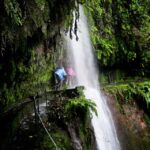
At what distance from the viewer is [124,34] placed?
14344mm

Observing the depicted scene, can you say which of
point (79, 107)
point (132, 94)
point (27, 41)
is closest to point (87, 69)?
point (132, 94)

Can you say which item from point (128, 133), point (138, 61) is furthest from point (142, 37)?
point (128, 133)

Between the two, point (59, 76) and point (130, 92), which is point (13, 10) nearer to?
point (59, 76)

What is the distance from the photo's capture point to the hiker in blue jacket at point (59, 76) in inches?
460

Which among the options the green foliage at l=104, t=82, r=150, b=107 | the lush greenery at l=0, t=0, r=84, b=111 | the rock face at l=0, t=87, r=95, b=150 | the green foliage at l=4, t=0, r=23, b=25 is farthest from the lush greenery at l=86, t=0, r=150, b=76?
the green foliage at l=4, t=0, r=23, b=25

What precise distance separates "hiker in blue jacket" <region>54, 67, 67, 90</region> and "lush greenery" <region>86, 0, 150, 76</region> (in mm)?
2125

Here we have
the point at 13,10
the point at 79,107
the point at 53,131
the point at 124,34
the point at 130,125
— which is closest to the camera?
the point at 13,10

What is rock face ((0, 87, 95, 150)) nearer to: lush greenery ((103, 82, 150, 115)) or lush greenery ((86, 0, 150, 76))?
lush greenery ((103, 82, 150, 115))

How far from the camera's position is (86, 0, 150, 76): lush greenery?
1398 centimetres

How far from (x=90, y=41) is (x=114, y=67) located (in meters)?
1.39

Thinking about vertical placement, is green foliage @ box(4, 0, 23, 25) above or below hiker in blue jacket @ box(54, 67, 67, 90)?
above

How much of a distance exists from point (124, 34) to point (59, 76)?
12.0ft

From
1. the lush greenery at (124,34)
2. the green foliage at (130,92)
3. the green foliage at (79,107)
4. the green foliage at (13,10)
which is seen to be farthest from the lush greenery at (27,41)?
the lush greenery at (124,34)

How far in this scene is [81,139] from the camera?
815 centimetres
